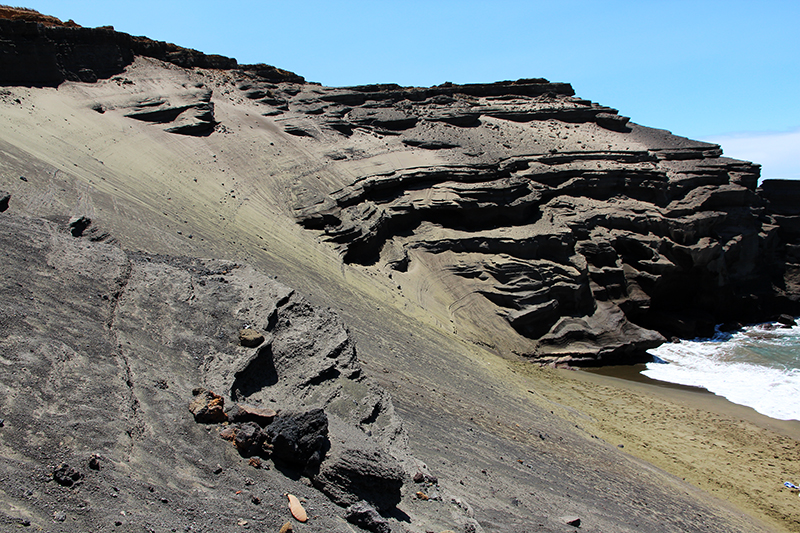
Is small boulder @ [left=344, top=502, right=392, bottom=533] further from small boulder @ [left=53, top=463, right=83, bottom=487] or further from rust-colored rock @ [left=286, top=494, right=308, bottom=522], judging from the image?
small boulder @ [left=53, top=463, right=83, bottom=487]

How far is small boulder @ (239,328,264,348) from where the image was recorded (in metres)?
5.96

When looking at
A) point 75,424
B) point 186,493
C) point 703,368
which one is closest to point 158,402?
point 75,424

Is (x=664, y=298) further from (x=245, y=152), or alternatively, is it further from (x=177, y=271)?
(x=177, y=271)

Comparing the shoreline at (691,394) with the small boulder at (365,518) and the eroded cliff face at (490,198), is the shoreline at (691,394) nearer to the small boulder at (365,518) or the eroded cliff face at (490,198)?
the eroded cliff face at (490,198)

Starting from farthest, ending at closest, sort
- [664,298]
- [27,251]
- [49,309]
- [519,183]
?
[664,298] → [519,183] → [27,251] → [49,309]

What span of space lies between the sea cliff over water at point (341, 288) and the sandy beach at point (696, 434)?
164 mm

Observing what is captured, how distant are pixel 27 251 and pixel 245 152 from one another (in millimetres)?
13958

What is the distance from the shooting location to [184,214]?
1342 centimetres

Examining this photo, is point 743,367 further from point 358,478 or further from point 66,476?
point 66,476

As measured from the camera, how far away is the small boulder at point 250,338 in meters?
5.96

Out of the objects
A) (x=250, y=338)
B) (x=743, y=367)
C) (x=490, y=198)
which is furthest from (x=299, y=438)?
(x=743, y=367)

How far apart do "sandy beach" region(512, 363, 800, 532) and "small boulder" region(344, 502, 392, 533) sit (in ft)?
25.6

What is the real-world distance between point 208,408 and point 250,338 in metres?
1.28

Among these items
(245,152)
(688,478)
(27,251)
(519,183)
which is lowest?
(688,478)
